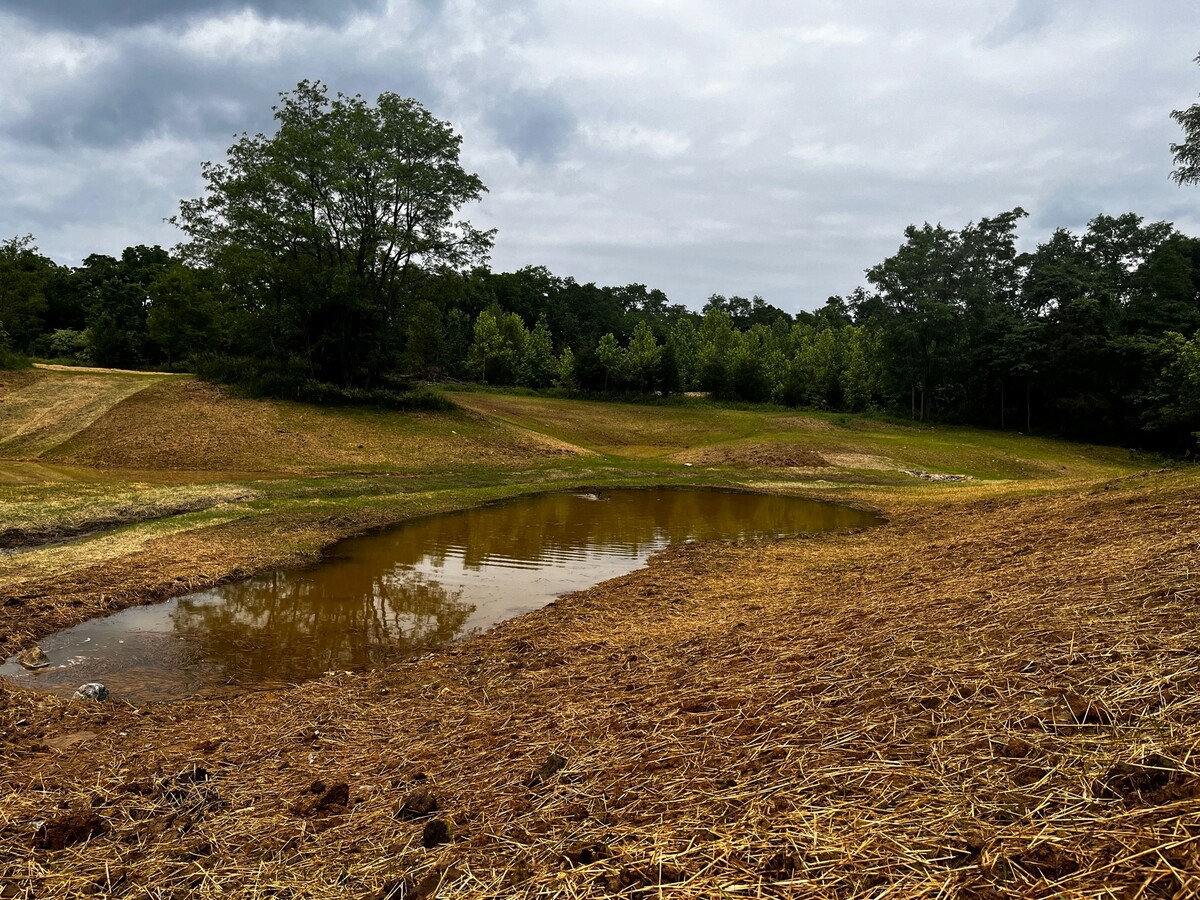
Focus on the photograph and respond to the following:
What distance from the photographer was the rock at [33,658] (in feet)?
24.4

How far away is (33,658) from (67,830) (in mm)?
5090

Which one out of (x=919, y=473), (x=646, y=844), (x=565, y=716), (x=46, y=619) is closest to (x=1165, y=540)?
(x=565, y=716)

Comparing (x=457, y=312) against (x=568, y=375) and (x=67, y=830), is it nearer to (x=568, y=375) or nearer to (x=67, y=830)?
(x=568, y=375)

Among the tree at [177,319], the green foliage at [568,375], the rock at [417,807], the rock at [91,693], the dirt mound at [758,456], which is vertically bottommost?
the rock at [91,693]

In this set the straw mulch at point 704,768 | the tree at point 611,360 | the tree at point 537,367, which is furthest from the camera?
the tree at point 537,367

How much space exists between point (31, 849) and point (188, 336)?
6179 centimetres

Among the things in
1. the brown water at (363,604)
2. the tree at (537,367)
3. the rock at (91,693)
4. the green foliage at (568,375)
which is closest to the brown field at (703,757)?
the rock at (91,693)

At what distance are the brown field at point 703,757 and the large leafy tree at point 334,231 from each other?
32.1 meters

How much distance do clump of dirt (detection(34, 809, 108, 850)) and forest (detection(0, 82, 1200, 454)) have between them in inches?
1062

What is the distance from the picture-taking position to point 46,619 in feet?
28.5

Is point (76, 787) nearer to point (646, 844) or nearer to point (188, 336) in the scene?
point (646, 844)

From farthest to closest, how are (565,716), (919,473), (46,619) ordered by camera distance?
1. (919,473)
2. (46,619)
3. (565,716)

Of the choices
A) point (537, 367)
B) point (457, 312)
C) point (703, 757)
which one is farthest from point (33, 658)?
point (537, 367)

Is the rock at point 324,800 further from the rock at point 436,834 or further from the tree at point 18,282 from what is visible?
the tree at point 18,282
